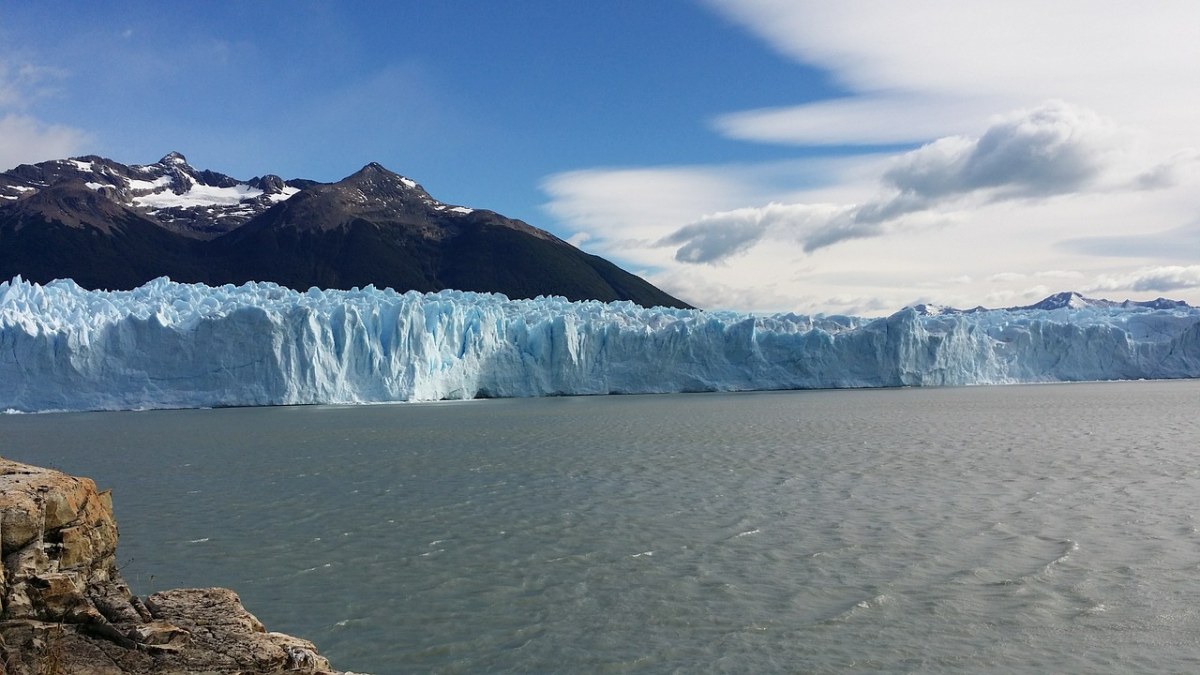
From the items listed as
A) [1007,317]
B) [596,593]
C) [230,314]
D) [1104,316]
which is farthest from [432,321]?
[1104,316]

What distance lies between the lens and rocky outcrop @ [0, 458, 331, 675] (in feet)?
13.1

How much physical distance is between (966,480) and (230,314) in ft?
87.4

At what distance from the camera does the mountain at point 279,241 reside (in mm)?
87875

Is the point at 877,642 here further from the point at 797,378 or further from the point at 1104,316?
the point at 1104,316

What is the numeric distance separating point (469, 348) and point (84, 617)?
33759mm

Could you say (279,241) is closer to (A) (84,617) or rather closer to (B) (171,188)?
(B) (171,188)

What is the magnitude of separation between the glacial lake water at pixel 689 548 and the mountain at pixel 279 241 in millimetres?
68440

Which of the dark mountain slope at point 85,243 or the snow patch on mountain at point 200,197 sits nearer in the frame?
the dark mountain slope at point 85,243

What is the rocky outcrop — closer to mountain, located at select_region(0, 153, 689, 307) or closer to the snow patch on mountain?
mountain, located at select_region(0, 153, 689, 307)

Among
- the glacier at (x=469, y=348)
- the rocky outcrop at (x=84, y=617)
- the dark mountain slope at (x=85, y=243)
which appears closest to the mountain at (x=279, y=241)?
the dark mountain slope at (x=85, y=243)

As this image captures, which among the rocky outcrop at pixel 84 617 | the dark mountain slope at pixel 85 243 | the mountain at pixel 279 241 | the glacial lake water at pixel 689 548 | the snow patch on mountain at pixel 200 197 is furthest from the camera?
the snow patch on mountain at pixel 200 197

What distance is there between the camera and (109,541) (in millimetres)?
4957

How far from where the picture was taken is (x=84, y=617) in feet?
13.8

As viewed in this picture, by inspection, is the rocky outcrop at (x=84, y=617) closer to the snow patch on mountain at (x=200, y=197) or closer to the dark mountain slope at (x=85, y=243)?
the dark mountain slope at (x=85, y=243)
